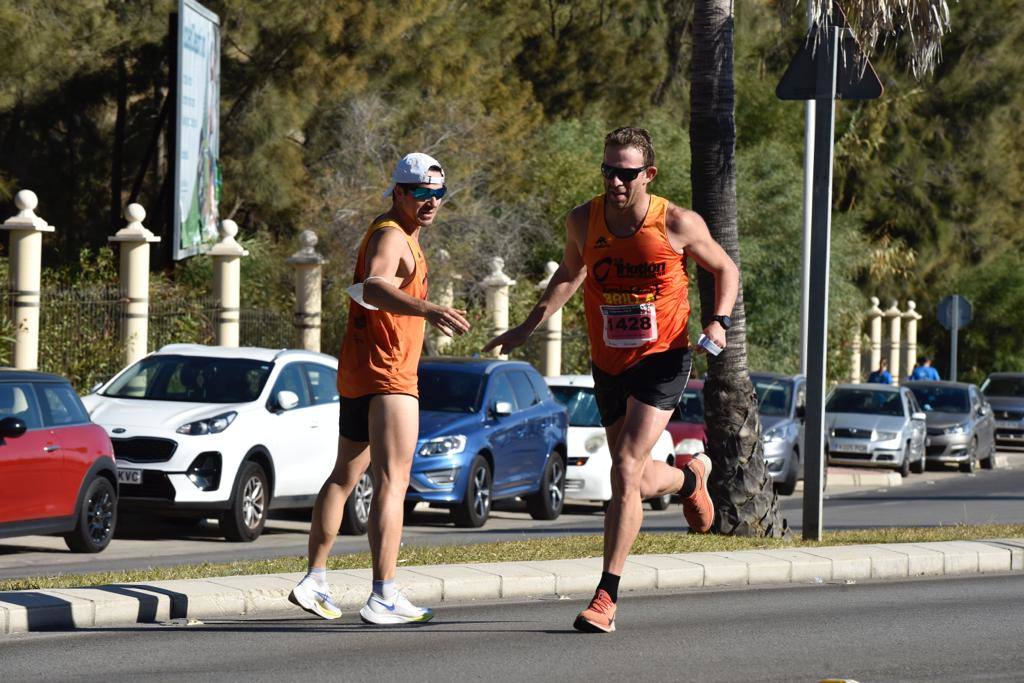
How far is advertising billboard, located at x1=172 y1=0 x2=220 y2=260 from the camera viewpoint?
2520 centimetres

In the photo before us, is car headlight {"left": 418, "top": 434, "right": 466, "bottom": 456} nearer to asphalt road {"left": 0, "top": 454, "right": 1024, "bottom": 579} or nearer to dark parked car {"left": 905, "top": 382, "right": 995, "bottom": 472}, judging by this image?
asphalt road {"left": 0, "top": 454, "right": 1024, "bottom": 579}

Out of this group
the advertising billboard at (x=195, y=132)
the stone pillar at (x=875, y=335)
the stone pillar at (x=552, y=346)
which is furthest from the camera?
the stone pillar at (x=875, y=335)

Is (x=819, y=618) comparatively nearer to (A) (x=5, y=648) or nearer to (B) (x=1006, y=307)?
(A) (x=5, y=648)

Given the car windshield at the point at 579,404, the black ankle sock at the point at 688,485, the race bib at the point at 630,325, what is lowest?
the black ankle sock at the point at 688,485

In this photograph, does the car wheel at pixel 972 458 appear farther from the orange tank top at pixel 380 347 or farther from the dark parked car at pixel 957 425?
the orange tank top at pixel 380 347

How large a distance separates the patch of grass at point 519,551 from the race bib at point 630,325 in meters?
2.76

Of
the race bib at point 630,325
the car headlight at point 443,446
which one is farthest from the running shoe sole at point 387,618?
the car headlight at point 443,446

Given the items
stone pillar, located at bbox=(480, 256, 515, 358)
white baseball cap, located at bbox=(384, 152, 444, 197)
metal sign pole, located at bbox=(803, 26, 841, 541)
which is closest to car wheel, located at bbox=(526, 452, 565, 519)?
metal sign pole, located at bbox=(803, 26, 841, 541)

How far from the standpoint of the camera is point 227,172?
1345 inches

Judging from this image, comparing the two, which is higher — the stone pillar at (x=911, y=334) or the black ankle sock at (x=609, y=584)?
the stone pillar at (x=911, y=334)

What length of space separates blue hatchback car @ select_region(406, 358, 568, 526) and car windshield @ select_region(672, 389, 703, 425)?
4082mm

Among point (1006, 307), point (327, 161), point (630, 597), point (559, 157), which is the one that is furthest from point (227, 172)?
point (1006, 307)

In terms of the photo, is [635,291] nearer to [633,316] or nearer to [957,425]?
[633,316]

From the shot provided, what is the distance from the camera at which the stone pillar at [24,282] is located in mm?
20188
